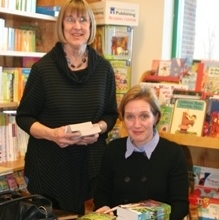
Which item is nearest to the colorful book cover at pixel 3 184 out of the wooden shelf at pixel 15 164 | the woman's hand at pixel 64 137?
the wooden shelf at pixel 15 164

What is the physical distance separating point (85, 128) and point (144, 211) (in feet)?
1.79

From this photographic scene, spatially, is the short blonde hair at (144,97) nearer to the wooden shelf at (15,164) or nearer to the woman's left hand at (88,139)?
the woman's left hand at (88,139)

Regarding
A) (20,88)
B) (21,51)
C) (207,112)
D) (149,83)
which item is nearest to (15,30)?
(21,51)

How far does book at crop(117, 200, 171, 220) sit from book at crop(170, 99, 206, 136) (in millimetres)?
569

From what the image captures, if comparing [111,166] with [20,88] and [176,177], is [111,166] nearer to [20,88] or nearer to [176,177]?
[176,177]

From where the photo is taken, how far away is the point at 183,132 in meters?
2.29

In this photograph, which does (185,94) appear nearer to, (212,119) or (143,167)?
(212,119)

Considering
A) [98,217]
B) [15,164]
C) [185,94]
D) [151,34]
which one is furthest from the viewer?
[151,34]

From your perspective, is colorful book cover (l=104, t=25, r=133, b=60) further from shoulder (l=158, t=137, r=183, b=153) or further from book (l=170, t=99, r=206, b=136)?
shoulder (l=158, t=137, r=183, b=153)

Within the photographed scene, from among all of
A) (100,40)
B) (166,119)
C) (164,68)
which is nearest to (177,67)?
(164,68)

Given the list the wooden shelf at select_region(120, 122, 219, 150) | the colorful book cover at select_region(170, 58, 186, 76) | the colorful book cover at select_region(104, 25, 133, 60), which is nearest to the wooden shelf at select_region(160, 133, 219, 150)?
the wooden shelf at select_region(120, 122, 219, 150)

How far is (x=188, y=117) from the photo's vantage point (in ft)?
7.54

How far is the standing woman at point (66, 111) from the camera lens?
2.17m

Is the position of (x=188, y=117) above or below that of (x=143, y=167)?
above
